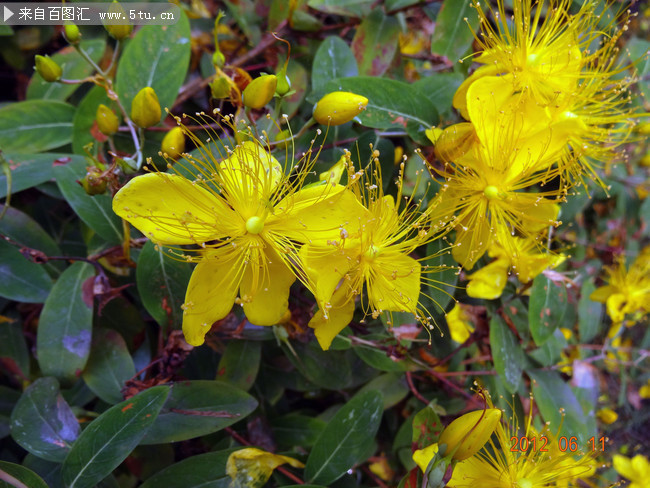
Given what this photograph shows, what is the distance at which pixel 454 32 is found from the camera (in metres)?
1.19

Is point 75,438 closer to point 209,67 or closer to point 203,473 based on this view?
point 203,473

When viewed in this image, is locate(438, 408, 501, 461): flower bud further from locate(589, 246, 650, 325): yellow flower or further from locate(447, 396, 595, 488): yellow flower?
locate(589, 246, 650, 325): yellow flower

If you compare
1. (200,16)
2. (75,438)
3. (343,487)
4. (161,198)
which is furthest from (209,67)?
(343,487)

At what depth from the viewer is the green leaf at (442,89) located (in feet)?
3.81

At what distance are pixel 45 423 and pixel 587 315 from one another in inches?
63.2

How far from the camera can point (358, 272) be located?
866 millimetres

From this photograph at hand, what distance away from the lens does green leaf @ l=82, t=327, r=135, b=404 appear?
103cm

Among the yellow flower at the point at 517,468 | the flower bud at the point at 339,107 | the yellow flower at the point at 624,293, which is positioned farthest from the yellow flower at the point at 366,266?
the yellow flower at the point at 624,293

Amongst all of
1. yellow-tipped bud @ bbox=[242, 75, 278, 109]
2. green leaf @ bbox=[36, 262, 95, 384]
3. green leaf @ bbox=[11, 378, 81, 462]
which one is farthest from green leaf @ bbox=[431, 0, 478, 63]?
green leaf @ bbox=[11, 378, 81, 462]

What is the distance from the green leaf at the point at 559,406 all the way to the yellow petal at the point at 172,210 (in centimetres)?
95

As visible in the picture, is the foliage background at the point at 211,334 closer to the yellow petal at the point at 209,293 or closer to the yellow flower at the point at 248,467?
Result: the yellow flower at the point at 248,467

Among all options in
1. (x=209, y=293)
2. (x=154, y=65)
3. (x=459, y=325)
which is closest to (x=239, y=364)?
(x=209, y=293)

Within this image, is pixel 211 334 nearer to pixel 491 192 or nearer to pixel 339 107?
pixel 339 107

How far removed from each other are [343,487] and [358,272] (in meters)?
0.49
